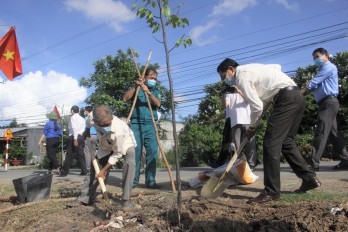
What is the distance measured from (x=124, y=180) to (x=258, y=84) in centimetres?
199

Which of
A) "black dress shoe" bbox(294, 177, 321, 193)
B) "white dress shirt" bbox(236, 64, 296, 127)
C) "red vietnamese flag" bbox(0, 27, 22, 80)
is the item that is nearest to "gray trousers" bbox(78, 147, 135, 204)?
"white dress shirt" bbox(236, 64, 296, 127)

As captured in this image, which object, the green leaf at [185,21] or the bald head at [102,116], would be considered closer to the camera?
the green leaf at [185,21]

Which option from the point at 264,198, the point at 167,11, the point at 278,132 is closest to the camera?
the point at 167,11

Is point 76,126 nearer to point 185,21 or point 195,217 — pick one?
point 185,21

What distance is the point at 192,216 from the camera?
3588 mm

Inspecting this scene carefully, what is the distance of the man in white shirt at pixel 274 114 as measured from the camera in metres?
4.00

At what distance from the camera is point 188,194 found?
15.8 feet

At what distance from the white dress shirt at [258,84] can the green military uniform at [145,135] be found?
214cm

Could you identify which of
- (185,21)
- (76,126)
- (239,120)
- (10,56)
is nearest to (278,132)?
(185,21)

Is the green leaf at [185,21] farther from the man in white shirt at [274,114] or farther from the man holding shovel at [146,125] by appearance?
the man holding shovel at [146,125]

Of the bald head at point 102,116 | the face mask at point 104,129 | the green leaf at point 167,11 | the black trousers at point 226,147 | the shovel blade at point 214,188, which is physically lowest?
the shovel blade at point 214,188

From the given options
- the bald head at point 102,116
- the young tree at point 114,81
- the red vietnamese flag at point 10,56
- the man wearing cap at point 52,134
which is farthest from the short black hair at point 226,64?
the young tree at point 114,81

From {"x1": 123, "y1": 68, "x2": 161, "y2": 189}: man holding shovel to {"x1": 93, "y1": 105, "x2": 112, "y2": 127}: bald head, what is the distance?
136 centimetres

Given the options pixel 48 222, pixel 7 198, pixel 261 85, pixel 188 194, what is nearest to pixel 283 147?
pixel 261 85
